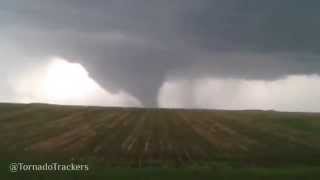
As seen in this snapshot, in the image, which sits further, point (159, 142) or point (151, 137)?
point (151, 137)

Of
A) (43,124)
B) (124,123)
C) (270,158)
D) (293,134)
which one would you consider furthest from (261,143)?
(43,124)

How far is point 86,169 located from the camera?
2984cm

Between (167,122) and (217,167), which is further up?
(167,122)

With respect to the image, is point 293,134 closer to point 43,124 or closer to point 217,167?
point 217,167

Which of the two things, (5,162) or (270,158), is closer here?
(5,162)

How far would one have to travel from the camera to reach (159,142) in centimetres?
3366

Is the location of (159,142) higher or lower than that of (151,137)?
lower

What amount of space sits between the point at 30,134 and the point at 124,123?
22.9 ft

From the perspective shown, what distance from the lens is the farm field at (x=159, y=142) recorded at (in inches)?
1220

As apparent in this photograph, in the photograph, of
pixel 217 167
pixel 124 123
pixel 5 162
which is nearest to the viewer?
pixel 5 162

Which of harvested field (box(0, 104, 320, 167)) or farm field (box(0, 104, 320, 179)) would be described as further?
harvested field (box(0, 104, 320, 167))

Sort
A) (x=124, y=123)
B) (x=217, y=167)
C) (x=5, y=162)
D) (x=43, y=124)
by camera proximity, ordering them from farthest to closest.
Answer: (x=124, y=123), (x=43, y=124), (x=217, y=167), (x=5, y=162)

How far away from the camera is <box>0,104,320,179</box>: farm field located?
31000mm

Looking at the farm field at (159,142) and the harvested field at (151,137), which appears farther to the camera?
the harvested field at (151,137)
